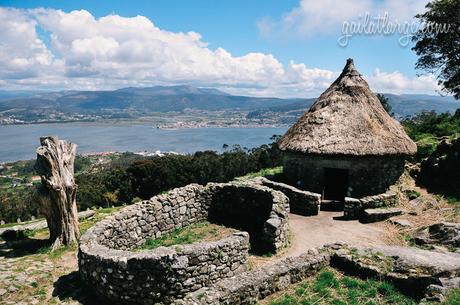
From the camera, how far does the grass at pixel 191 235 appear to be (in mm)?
11125

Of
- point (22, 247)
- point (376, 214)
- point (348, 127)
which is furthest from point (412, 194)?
point (22, 247)

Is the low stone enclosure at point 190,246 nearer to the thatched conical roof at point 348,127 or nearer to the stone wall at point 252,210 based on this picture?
the stone wall at point 252,210

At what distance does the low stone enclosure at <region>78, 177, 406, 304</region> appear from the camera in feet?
25.1

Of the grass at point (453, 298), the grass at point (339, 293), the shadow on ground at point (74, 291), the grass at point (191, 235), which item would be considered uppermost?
the grass at point (453, 298)

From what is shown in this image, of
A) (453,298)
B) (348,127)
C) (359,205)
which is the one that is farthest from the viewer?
(348,127)

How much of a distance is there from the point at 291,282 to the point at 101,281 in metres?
4.11

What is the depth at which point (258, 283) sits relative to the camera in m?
7.41

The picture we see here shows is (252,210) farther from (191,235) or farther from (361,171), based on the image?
(361,171)

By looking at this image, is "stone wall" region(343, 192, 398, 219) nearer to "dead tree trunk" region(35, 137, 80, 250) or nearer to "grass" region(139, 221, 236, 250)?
"grass" region(139, 221, 236, 250)

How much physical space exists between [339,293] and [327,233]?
4.33 meters

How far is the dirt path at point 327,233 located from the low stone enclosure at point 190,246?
1.47 ft

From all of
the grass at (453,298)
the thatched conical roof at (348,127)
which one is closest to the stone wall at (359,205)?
the thatched conical roof at (348,127)

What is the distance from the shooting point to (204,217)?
13.2 metres

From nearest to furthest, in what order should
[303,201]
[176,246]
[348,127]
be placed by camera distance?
[176,246] < [303,201] < [348,127]
